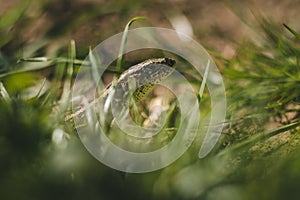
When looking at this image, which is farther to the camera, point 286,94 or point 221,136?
point 286,94

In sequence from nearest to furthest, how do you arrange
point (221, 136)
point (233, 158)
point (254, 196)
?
1. point (254, 196)
2. point (233, 158)
3. point (221, 136)

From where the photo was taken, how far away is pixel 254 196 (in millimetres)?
579

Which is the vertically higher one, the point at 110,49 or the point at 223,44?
the point at 110,49

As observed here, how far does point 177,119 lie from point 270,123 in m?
0.36

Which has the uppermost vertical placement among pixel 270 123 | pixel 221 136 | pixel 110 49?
pixel 110 49

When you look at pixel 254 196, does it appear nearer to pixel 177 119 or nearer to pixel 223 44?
pixel 177 119

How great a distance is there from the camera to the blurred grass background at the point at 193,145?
0.63m

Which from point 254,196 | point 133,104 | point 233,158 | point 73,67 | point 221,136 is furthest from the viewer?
point 73,67

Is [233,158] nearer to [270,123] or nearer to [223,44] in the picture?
[270,123]

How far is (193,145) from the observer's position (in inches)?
36.5

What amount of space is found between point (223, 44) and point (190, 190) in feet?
4.96

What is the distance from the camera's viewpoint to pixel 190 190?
676 mm

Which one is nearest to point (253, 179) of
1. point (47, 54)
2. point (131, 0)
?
point (47, 54)

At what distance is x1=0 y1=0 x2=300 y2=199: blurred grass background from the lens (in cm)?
63
